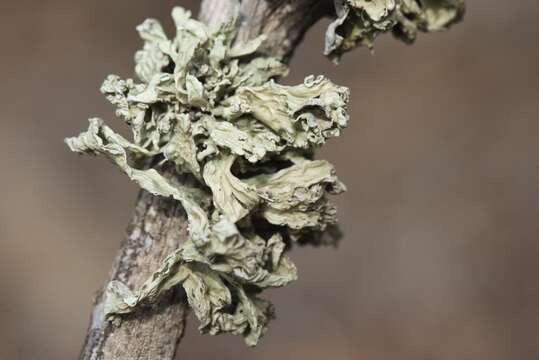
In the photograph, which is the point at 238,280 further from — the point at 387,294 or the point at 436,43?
the point at 436,43

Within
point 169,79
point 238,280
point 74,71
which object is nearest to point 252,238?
point 238,280

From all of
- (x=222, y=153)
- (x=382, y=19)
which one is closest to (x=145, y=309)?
(x=222, y=153)

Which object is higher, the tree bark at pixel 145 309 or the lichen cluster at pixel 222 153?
the lichen cluster at pixel 222 153

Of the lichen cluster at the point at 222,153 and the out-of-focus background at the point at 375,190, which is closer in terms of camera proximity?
the lichen cluster at the point at 222,153

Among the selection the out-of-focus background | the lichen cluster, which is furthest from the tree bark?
the out-of-focus background

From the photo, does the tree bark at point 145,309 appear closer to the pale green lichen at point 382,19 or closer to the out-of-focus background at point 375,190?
the pale green lichen at point 382,19

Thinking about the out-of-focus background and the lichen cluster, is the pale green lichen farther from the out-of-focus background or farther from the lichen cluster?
the out-of-focus background

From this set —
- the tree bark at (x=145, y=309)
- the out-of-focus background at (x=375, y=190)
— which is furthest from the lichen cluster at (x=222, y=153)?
the out-of-focus background at (x=375, y=190)
